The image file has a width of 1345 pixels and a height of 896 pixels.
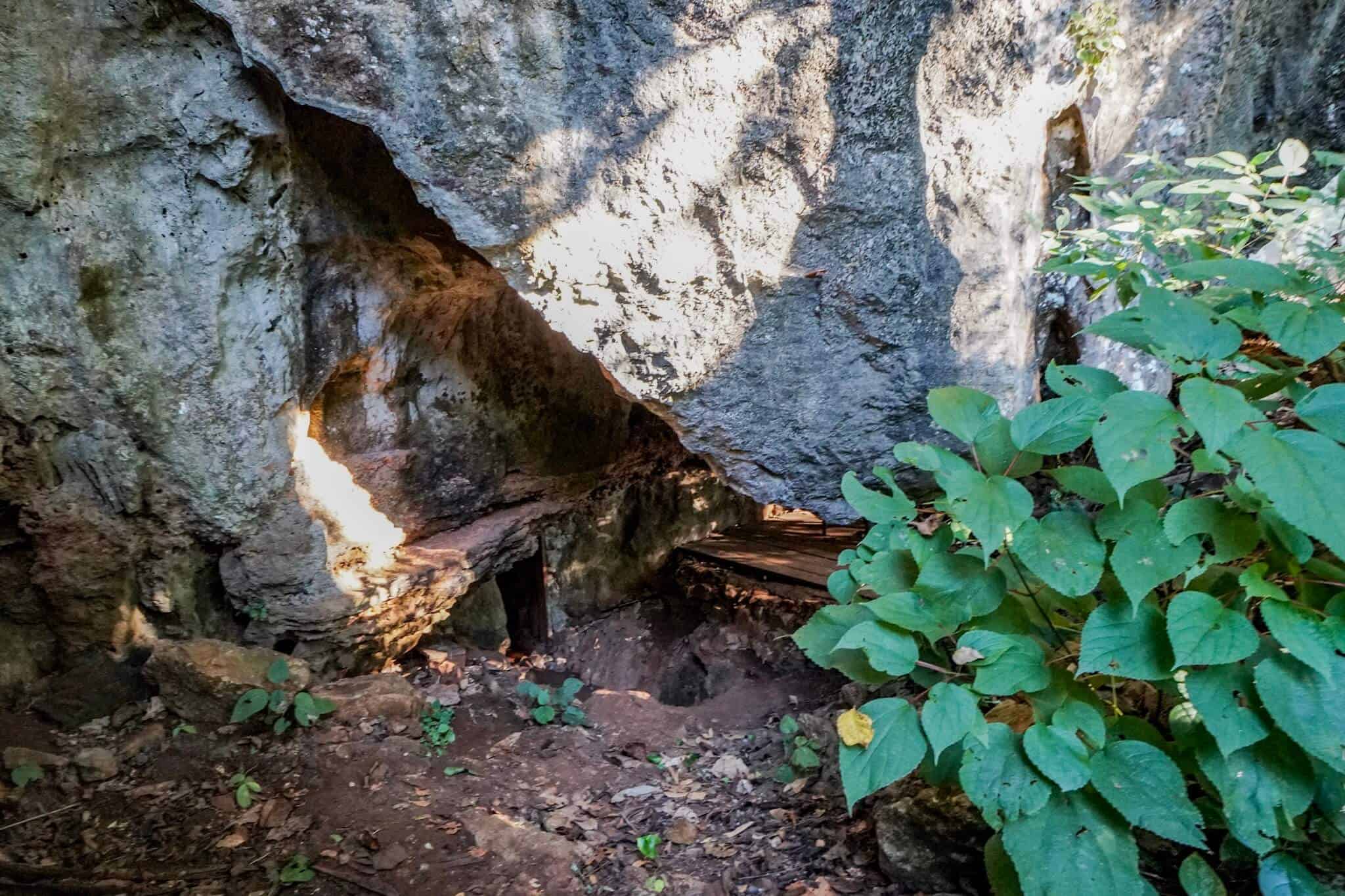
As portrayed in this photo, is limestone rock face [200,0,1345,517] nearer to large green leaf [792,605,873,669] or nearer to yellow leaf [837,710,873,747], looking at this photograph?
large green leaf [792,605,873,669]

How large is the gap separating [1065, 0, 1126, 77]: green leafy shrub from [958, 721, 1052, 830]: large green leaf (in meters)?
2.61

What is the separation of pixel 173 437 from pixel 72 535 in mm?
502

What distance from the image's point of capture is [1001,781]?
1.77 m

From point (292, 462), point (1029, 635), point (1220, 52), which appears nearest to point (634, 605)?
point (292, 462)

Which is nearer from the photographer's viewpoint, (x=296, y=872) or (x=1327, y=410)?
(x=1327, y=410)

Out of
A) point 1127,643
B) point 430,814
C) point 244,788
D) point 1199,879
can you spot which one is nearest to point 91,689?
point 244,788

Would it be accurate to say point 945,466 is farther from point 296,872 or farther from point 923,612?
point 296,872

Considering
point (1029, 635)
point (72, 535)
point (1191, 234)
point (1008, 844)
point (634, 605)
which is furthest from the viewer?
point (634, 605)

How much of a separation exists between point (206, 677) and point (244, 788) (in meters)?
0.53

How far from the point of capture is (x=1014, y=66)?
3.02 m

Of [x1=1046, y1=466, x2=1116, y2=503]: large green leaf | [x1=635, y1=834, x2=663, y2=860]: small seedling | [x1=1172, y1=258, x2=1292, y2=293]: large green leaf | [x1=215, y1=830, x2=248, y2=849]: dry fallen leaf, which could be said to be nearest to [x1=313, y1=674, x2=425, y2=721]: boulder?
[x1=215, y1=830, x2=248, y2=849]: dry fallen leaf

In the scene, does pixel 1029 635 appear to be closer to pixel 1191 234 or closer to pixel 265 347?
pixel 1191 234

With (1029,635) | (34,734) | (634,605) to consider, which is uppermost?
(1029,635)

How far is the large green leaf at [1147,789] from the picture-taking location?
5.40ft
